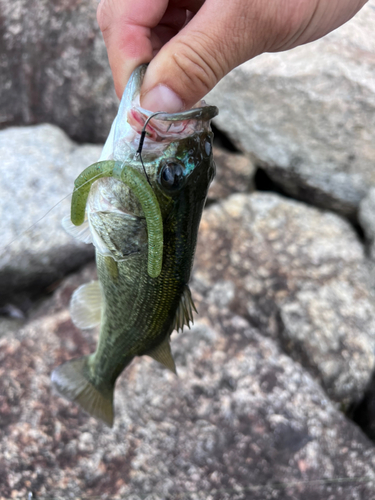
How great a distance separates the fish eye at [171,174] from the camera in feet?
4.51

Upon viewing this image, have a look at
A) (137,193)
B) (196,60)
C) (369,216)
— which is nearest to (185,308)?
(137,193)

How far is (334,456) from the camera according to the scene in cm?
238

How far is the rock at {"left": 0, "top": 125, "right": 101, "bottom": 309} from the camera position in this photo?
3.29m

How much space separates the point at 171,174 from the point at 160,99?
0.89 feet

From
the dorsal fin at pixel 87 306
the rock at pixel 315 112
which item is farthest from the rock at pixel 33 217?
the rock at pixel 315 112

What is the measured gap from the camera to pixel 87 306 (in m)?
2.02

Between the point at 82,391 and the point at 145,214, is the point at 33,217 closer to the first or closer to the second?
the point at 82,391

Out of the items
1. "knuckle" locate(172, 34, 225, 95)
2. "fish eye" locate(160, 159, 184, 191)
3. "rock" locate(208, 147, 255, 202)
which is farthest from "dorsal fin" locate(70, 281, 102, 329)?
"rock" locate(208, 147, 255, 202)

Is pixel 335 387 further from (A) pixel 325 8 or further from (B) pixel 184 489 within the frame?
(A) pixel 325 8

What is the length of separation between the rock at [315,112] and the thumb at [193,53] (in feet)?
8.73

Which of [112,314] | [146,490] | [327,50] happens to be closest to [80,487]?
[146,490]

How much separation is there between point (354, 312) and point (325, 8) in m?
2.52

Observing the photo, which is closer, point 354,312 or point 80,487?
point 80,487

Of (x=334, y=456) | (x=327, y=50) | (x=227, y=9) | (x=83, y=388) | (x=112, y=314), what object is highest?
(x=227, y=9)
